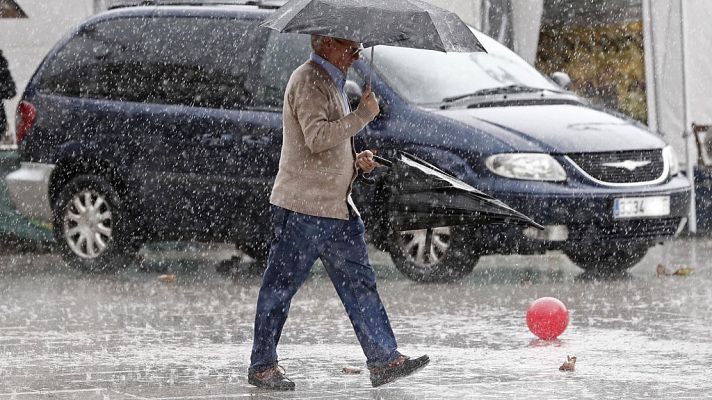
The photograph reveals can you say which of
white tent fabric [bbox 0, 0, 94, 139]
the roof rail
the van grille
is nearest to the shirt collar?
the van grille

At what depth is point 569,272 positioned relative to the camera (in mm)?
13484

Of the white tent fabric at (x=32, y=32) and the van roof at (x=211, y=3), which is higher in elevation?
the van roof at (x=211, y=3)

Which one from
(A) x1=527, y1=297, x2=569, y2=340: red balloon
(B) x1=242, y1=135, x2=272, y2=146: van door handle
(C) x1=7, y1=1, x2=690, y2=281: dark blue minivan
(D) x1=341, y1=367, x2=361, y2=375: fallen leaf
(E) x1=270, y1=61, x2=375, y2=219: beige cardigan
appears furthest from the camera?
(B) x1=242, y1=135, x2=272, y2=146: van door handle

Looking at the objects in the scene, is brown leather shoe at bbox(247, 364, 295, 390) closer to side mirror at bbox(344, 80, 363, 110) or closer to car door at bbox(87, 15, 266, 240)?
side mirror at bbox(344, 80, 363, 110)

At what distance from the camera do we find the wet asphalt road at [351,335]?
7.66 meters

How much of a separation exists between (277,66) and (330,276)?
5.70m

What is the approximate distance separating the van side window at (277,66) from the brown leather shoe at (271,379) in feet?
18.2

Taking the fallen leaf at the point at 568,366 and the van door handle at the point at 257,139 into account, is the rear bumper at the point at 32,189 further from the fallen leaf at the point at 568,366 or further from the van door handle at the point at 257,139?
the fallen leaf at the point at 568,366

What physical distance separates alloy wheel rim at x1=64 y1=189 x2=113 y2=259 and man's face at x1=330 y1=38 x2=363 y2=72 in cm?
632

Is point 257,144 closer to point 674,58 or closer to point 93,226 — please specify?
point 93,226

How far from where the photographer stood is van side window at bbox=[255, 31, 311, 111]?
13016mm

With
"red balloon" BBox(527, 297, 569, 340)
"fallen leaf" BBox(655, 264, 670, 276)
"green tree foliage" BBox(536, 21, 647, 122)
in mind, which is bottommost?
"fallen leaf" BBox(655, 264, 670, 276)

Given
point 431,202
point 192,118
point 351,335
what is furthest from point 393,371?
point 192,118

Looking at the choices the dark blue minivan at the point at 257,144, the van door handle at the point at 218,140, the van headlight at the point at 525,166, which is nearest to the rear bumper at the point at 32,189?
the dark blue minivan at the point at 257,144
